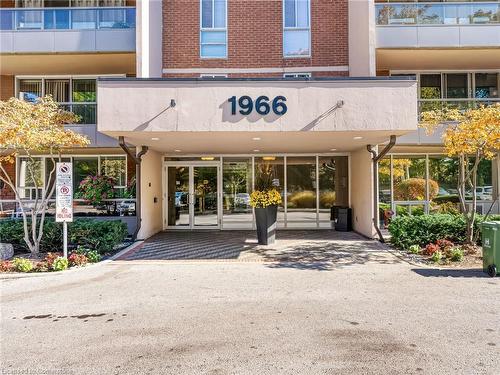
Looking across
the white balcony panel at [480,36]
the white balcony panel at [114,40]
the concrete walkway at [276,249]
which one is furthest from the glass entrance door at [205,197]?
the white balcony panel at [480,36]

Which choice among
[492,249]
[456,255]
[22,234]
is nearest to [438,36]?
[456,255]

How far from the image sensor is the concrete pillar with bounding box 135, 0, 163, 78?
12.5m

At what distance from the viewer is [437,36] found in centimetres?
1316

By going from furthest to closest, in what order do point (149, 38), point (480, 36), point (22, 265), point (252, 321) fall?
point (149, 38) → point (480, 36) → point (22, 265) → point (252, 321)

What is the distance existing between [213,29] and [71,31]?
17.9ft

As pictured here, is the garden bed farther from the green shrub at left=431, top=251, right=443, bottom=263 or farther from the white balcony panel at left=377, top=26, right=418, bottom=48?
the white balcony panel at left=377, top=26, right=418, bottom=48

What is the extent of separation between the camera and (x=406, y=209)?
14.4m

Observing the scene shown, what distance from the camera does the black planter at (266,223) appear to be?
1108 centimetres

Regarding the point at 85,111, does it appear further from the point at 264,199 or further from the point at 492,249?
the point at 492,249

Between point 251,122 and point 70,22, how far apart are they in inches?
382

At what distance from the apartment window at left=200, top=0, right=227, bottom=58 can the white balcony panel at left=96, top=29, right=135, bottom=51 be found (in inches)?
113

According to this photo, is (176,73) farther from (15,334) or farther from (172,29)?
(15,334)

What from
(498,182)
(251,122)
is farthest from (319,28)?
(498,182)

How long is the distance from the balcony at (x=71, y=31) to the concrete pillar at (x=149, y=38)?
73cm
